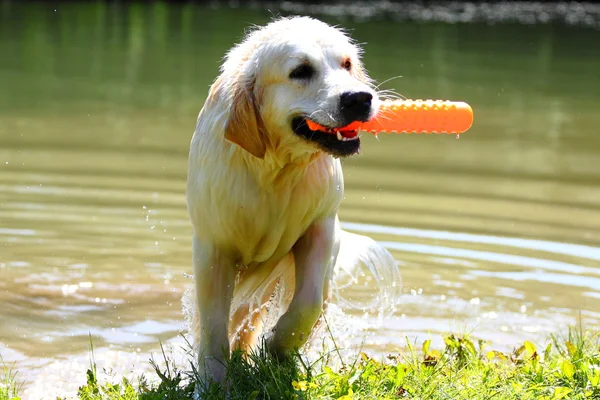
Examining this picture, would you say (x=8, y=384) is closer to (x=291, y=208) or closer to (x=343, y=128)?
(x=291, y=208)

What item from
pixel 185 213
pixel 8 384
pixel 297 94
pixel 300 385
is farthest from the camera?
pixel 185 213

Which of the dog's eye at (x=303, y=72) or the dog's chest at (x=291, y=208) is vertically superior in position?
the dog's eye at (x=303, y=72)

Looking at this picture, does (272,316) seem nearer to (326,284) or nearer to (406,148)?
(326,284)

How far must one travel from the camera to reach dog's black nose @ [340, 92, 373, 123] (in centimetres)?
455

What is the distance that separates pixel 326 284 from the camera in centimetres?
536

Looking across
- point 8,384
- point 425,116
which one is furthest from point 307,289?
point 8,384

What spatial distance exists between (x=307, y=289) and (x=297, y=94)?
94 centimetres

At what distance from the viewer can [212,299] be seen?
16.7 feet

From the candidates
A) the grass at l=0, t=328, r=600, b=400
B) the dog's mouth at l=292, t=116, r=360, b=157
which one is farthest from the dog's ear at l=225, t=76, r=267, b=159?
the grass at l=0, t=328, r=600, b=400

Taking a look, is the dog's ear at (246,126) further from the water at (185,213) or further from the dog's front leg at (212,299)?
the water at (185,213)

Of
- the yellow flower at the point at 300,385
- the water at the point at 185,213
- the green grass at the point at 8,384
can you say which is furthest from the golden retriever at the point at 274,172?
the water at the point at 185,213

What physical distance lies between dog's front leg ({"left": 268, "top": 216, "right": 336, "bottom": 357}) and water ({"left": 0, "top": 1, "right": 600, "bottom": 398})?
3.67 ft

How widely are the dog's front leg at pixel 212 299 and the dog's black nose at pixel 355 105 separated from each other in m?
0.99

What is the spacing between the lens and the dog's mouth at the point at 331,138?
462 cm
